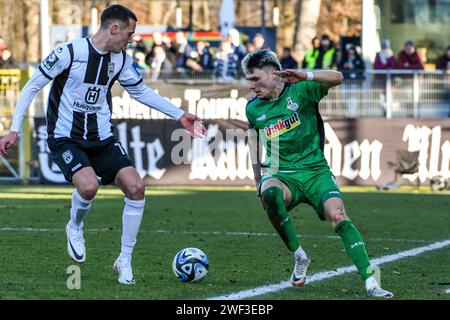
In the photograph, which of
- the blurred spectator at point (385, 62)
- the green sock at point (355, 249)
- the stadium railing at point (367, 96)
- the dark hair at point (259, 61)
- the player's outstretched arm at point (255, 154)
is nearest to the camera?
the green sock at point (355, 249)

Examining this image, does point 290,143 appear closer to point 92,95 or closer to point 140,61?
point 92,95

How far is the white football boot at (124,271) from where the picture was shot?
920 centimetres

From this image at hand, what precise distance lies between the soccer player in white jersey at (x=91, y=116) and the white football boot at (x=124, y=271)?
1 cm

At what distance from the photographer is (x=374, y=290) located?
8.50 metres

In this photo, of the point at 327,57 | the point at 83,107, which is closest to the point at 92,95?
the point at 83,107

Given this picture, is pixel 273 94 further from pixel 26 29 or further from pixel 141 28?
pixel 26 29

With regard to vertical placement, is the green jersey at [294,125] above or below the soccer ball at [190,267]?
above

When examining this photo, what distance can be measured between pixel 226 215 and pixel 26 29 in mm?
36056

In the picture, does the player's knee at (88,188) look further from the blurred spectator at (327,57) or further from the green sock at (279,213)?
the blurred spectator at (327,57)

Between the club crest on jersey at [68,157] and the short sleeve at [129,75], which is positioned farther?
the short sleeve at [129,75]

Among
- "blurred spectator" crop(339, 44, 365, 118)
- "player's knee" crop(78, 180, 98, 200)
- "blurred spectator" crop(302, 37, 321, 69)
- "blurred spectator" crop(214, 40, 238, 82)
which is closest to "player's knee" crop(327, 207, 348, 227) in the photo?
"player's knee" crop(78, 180, 98, 200)

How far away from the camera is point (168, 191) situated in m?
21.3

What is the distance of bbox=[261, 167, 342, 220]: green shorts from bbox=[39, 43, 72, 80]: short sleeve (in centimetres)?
189

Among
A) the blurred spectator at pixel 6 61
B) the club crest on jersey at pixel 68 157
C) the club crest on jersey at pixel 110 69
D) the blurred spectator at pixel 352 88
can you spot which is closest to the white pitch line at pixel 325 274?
the club crest on jersey at pixel 68 157
